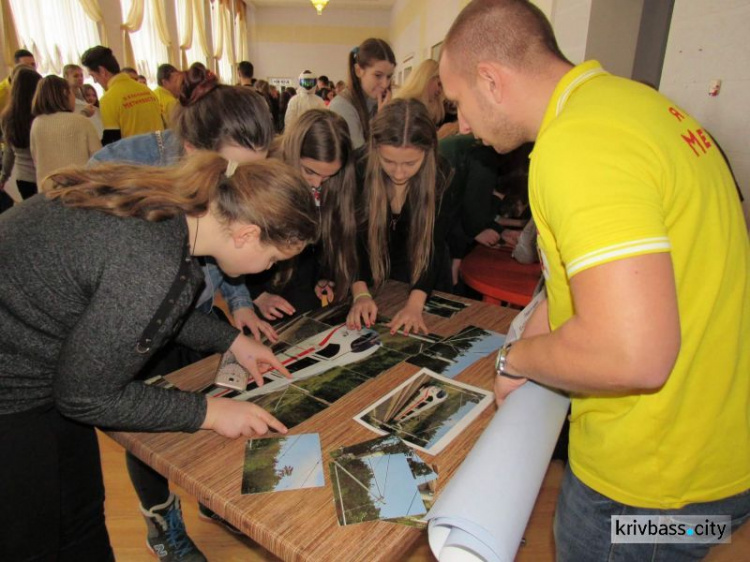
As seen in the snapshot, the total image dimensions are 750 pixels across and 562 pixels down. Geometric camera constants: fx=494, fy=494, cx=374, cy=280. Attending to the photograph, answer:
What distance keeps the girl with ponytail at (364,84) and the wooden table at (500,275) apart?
3.37 ft

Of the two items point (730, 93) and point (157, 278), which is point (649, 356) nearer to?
point (157, 278)

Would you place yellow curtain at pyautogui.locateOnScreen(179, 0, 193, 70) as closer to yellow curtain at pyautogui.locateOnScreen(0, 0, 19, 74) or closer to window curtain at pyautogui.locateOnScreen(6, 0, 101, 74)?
window curtain at pyautogui.locateOnScreen(6, 0, 101, 74)

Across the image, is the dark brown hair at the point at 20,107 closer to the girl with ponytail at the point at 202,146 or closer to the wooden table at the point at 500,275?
the girl with ponytail at the point at 202,146

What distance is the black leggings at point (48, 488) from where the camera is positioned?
0.89 meters

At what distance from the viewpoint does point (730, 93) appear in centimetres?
221

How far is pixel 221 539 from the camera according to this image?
67.2 inches

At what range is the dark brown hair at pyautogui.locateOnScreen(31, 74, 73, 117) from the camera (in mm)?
3043

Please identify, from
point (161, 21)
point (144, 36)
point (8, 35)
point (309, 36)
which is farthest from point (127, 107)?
point (309, 36)

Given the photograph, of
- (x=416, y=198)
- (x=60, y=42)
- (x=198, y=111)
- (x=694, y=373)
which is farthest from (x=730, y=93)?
(x=60, y=42)

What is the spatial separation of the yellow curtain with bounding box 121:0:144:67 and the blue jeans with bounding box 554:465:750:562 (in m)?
7.89

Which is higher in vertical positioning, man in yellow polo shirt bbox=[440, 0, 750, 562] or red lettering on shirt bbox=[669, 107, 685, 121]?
red lettering on shirt bbox=[669, 107, 685, 121]

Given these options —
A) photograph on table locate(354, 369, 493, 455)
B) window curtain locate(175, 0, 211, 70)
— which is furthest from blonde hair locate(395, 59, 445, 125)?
window curtain locate(175, 0, 211, 70)

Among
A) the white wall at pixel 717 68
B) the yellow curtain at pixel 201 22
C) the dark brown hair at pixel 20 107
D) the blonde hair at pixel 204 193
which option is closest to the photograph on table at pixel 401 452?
the blonde hair at pixel 204 193

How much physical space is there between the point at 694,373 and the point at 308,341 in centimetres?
90
